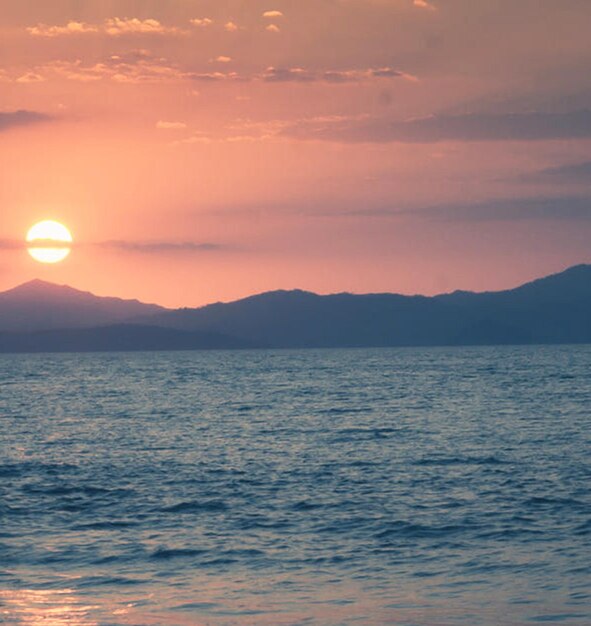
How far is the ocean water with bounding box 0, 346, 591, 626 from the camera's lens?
84.9ft

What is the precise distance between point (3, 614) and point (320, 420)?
5878cm

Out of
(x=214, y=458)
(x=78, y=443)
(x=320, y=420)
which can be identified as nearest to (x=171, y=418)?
(x=320, y=420)

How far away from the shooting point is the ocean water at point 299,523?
25.9 metres

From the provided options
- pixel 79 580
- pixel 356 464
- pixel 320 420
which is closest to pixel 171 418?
pixel 320 420

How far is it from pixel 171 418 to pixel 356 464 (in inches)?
1473

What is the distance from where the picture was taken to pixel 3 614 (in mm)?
25094

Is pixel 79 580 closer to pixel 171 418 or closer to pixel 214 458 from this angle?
pixel 214 458

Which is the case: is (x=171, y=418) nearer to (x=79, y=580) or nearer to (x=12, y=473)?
(x=12, y=473)

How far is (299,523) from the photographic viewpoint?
3656 centimetres

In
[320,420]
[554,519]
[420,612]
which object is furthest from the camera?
[320,420]

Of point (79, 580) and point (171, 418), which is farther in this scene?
point (171, 418)

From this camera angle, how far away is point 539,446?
60.4 metres

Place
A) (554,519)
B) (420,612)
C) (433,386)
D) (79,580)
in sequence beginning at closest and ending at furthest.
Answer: (420,612) < (79,580) < (554,519) < (433,386)

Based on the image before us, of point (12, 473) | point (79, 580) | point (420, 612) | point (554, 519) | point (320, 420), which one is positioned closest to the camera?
point (420, 612)
